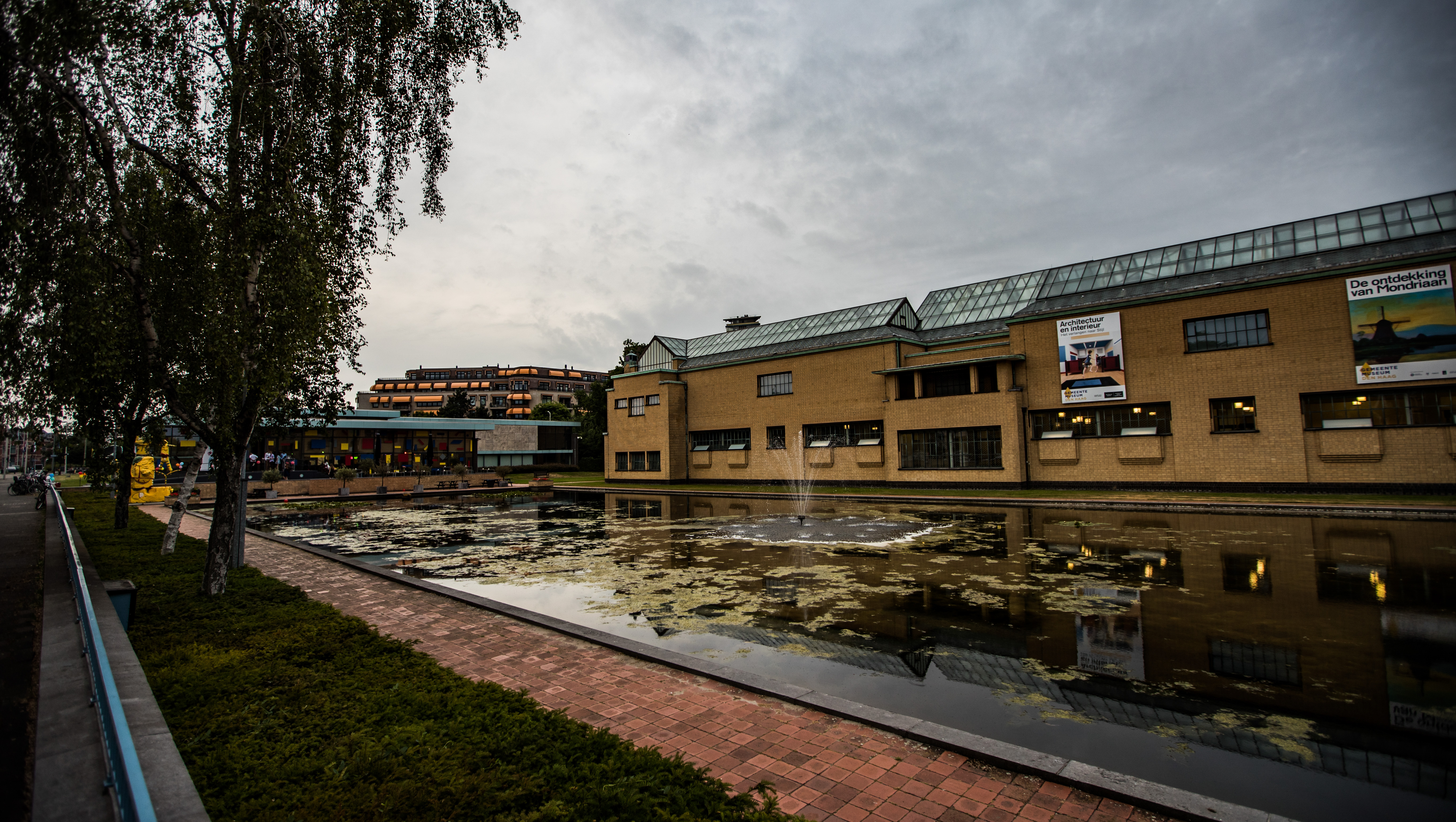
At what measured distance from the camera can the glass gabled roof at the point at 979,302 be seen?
38188 mm

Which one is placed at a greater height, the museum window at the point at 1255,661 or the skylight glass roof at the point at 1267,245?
the skylight glass roof at the point at 1267,245

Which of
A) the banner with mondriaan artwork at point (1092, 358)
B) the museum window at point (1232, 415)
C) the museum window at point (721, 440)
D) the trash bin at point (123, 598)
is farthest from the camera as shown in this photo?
the museum window at point (721, 440)

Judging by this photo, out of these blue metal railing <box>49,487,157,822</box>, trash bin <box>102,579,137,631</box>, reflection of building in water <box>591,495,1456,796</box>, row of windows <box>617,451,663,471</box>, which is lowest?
reflection of building in water <box>591,495,1456,796</box>

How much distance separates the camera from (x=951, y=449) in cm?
3484

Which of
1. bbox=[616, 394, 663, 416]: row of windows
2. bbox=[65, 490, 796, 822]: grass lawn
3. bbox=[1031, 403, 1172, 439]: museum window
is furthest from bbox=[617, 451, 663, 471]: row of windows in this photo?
bbox=[65, 490, 796, 822]: grass lawn

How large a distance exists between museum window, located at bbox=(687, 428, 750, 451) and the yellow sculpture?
30011 mm

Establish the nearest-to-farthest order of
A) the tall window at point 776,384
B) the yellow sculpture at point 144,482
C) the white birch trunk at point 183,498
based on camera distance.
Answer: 1. the white birch trunk at point 183,498
2. the yellow sculpture at point 144,482
3. the tall window at point 776,384

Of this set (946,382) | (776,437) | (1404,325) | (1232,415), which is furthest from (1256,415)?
(776,437)

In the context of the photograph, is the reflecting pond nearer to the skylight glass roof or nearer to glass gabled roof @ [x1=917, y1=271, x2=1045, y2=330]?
the skylight glass roof

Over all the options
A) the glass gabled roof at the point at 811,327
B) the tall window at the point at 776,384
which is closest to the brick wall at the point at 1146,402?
the tall window at the point at 776,384

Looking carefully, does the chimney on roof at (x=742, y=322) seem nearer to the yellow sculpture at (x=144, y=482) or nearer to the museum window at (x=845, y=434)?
the museum window at (x=845, y=434)

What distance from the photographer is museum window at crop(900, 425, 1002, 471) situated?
33375mm

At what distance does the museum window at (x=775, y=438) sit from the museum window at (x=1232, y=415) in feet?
73.9

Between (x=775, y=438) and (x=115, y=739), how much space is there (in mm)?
40021
